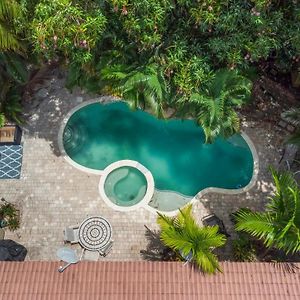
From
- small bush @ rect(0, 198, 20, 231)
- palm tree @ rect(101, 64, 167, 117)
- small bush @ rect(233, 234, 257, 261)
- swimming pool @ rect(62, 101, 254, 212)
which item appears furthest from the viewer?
swimming pool @ rect(62, 101, 254, 212)

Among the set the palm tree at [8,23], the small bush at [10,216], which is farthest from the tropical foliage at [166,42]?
the small bush at [10,216]

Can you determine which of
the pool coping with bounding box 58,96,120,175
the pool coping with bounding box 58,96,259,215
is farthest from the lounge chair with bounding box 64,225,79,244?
the pool coping with bounding box 58,96,120,175

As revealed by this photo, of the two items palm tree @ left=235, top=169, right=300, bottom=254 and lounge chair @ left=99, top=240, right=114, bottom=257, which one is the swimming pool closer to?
lounge chair @ left=99, top=240, right=114, bottom=257

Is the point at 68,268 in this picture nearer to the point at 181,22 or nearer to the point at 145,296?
the point at 145,296

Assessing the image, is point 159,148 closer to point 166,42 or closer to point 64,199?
point 64,199

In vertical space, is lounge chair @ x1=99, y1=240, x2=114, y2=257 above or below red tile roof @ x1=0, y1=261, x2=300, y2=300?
below

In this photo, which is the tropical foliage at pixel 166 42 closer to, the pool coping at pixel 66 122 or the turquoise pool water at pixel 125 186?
the pool coping at pixel 66 122

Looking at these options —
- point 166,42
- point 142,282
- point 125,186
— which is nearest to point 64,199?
point 125,186

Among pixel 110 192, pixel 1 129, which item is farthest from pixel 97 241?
pixel 1 129
